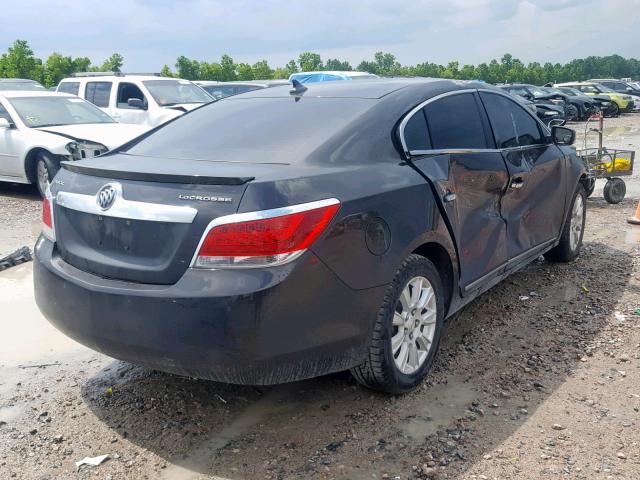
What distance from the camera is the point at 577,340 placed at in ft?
14.1

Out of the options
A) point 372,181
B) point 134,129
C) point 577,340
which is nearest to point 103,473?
point 372,181

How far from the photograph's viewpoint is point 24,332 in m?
4.57

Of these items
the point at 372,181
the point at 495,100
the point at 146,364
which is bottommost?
the point at 146,364

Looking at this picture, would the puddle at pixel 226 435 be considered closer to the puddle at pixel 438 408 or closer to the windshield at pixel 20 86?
the puddle at pixel 438 408

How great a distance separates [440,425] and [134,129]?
7884mm

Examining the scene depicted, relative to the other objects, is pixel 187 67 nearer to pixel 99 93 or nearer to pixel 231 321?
pixel 99 93

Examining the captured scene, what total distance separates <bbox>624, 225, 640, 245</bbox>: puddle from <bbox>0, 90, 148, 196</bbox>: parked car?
20.5ft

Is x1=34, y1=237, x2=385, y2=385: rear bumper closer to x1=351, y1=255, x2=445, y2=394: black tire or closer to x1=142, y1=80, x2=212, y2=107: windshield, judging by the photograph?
x1=351, y1=255, x2=445, y2=394: black tire

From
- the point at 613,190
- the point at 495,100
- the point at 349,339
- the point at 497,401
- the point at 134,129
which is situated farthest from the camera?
the point at 134,129

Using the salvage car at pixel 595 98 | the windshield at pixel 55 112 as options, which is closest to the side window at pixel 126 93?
the windshield at pixel 55 112

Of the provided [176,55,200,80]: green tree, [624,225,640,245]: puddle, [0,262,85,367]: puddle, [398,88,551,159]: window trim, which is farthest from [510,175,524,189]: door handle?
[176,55,200,80]: green tree

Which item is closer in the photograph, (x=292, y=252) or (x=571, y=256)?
(x=292, y=252)

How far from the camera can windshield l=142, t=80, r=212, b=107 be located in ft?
41.1

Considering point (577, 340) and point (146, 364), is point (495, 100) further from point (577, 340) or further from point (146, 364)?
point (146, 364)
